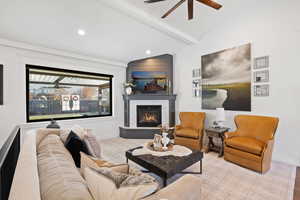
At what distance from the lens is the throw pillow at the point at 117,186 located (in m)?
0.81

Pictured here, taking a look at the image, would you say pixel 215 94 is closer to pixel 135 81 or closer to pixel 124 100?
pixel 135 81

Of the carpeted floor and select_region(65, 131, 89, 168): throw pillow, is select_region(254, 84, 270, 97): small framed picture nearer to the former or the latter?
the carpeted floor

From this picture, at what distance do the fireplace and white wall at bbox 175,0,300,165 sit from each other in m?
2.12

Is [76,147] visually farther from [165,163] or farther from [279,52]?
[279,52]

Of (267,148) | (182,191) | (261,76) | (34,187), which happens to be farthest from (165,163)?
(261,76)

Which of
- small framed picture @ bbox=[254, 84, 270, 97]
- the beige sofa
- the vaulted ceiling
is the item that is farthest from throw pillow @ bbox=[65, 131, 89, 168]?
→ small framed picture @ bbox=[254, 84, 270, 97]

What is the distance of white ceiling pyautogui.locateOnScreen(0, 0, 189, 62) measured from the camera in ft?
8.75

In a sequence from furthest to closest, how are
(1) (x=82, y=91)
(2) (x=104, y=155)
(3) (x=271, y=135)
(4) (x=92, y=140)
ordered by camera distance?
(1) (x=82, y=91) → (2) (x=104, y=155) → (3) (x=271, y=135) → (4) (x=92, y=140)

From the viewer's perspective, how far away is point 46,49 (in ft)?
12.0

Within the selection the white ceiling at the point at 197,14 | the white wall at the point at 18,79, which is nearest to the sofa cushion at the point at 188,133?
the white ceiling at the point at 197,14

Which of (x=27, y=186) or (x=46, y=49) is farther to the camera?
(x=46, y=49)

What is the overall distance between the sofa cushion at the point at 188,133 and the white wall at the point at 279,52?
91cm

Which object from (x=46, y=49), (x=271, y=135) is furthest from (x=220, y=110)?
(x=46, y=49)

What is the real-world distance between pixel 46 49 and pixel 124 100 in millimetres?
2574
